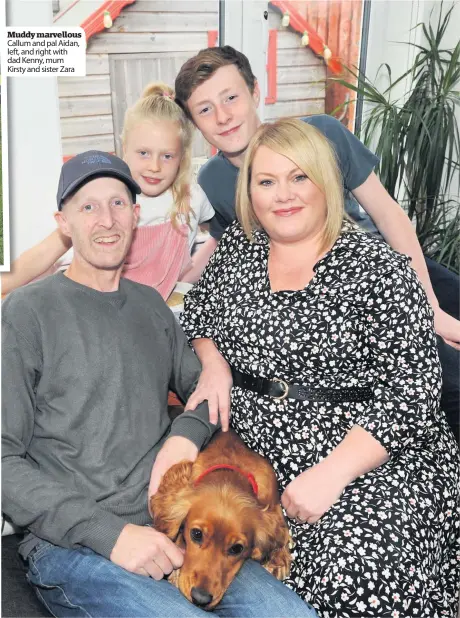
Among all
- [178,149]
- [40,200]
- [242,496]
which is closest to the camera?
[242,496]

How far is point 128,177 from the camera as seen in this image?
61.3 inches

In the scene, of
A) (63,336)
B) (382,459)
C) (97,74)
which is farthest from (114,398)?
(97,74)

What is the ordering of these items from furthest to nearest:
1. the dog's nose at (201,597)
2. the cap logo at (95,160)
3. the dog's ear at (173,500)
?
the cap logo at (95,160)
the dog's ear at (173,500)
the dog's nose at (201,597)

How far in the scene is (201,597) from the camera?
131 cm

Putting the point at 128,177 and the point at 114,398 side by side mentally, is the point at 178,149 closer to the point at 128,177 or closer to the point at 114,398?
the point at 128,177

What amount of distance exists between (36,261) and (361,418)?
853mm

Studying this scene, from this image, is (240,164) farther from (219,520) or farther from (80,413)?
(219,520)

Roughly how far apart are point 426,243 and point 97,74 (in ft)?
3.37

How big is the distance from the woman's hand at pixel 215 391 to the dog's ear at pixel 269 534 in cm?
26

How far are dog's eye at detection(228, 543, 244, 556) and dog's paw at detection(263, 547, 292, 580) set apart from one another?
0.12m

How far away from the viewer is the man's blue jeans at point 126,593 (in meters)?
1.31
